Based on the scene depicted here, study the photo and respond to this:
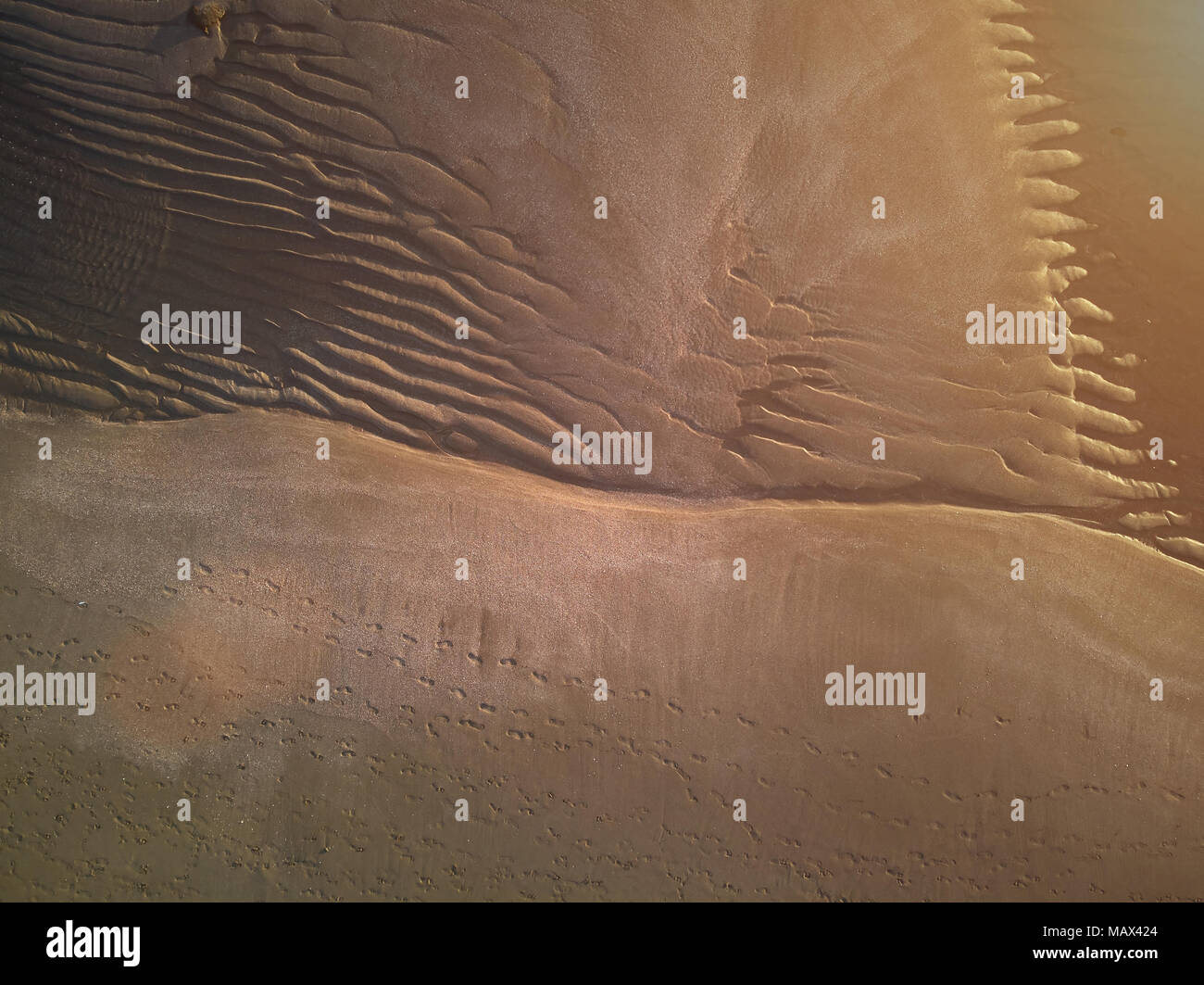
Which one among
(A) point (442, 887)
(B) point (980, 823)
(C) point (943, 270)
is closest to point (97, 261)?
(A) point (442, 887)

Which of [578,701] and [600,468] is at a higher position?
[600,468]

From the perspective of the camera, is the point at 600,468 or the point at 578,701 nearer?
the point at 578,701

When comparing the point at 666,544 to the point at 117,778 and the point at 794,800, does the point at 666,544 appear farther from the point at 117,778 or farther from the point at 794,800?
the point at 117,778

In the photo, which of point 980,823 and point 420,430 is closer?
point 980,823
